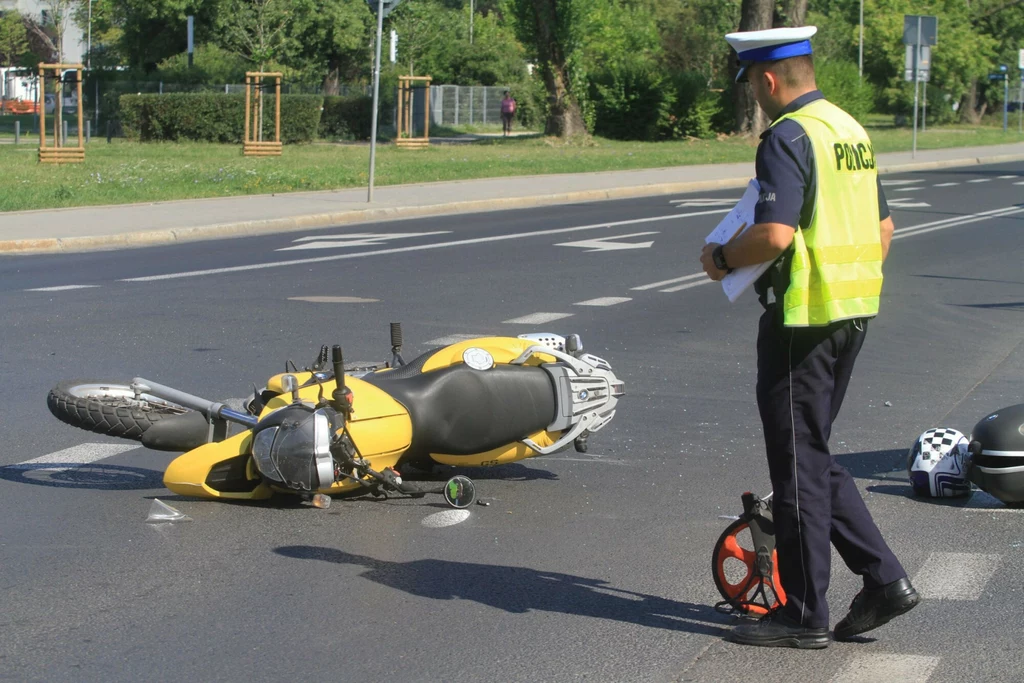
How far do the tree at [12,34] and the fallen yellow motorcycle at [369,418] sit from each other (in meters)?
82.6

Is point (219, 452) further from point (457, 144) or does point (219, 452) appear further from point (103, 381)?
point (457, 144)

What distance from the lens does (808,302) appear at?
389cm

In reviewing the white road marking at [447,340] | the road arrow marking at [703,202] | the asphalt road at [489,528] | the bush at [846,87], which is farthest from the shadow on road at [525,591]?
the bush at [846,87]

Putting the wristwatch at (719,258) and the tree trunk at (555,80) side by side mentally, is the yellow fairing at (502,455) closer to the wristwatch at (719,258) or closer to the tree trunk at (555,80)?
the wristwatch at (719,258)

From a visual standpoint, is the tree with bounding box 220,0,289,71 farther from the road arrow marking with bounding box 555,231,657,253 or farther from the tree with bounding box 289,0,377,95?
the road arrow marking with bounding box 555,231,657,253

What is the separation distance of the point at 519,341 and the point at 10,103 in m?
84.6

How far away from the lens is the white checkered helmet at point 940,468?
19.4ft

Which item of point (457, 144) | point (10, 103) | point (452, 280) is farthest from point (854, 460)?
point (10, 103)

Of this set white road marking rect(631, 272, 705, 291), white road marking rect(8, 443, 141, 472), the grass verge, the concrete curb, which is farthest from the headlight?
the grass verge

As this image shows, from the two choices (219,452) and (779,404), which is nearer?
(779,404)

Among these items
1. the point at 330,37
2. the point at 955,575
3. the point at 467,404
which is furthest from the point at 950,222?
the point at 330,37

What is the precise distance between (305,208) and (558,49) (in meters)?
23.0

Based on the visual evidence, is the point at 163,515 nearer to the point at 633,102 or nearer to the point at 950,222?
the point at 950,222

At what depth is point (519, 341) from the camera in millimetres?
6102
